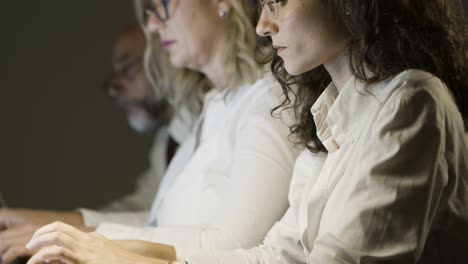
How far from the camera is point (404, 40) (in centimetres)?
154

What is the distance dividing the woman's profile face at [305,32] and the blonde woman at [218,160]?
1.02ft

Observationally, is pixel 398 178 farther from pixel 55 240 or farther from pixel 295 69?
pixel 55 240

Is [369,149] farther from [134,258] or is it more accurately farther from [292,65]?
[134,258]

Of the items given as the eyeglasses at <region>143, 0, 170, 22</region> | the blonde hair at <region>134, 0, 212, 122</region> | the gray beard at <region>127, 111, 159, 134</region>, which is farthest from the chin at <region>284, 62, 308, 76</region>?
the gray beard at <region>127, 111, 159, 134</region>

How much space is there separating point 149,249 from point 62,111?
253cm

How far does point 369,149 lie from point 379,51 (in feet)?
0.59

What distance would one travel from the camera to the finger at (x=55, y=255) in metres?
1.62

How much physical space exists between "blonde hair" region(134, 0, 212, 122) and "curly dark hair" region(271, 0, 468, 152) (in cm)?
135

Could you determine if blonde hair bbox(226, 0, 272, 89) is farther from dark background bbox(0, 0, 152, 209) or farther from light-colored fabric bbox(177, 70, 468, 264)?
dark background bbox(0, 0, 152, 209)

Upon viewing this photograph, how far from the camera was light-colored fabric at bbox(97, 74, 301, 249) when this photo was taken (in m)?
2.04

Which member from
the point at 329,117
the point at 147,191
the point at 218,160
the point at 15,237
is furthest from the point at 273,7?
the point at 147,191

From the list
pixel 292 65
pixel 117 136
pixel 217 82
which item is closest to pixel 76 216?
pixel 217 82

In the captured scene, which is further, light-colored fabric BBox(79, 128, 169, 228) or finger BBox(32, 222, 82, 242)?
light-colored fabric BBox(79, 128, 169, 228)

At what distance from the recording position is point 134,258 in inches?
65.7
